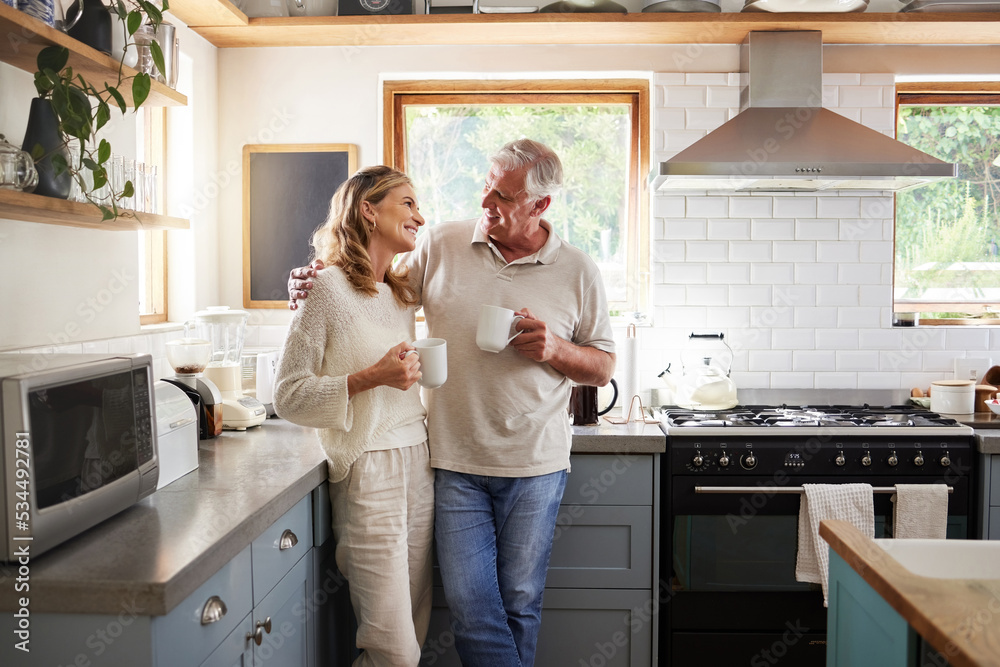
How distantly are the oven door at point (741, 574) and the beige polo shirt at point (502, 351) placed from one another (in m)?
0.67

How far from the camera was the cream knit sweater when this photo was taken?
69.3 inches

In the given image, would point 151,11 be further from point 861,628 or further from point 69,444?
point 861,628

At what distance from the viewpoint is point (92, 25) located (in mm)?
1856

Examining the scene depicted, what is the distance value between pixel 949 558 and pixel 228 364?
197 centimetres

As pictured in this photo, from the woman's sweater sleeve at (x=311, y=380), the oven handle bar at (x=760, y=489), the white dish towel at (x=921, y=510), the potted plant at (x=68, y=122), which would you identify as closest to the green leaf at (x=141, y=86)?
the potted plant at (x=68, y=122)

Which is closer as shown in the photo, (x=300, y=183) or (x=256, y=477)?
(x=256, y=477)

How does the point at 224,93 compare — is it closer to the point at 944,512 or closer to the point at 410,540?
the point at 410,540

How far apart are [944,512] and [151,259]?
9.40 ft

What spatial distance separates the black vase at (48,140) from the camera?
1.72 metres


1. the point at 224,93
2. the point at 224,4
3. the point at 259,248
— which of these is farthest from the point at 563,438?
the point at 224,93

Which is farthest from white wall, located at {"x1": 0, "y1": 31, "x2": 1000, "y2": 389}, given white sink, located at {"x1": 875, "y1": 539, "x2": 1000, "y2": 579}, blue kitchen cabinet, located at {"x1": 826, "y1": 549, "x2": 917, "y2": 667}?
white sink, located at {"x1": 875, "y1": 539, "x2": 1000, "y2": 579}

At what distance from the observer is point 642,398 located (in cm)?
315

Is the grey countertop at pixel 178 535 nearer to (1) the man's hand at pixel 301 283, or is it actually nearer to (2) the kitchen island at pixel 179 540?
(2) the kitchen island at pixel 179 540

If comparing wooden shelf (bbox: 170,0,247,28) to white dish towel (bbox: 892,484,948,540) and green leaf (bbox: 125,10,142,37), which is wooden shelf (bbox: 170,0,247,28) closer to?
green leaf (bbox: 125,10,142,37)
